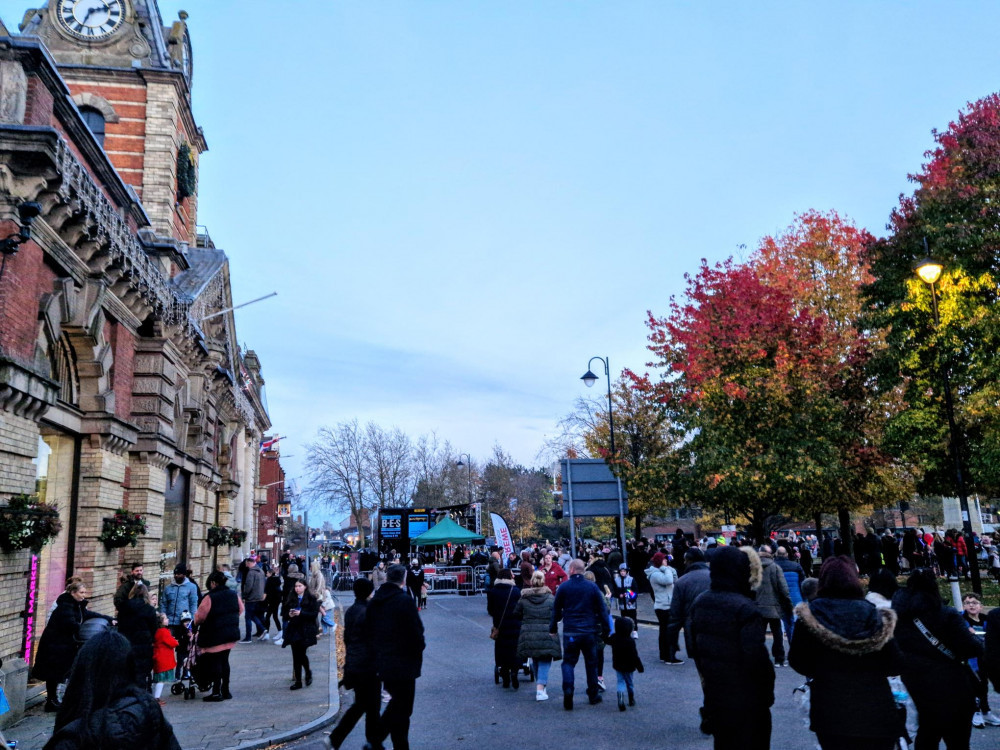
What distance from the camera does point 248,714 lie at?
992cm

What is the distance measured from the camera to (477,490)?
8506 centimetres

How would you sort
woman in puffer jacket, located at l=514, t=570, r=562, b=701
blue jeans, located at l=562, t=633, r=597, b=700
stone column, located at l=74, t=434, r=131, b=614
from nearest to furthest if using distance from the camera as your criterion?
blue jeans, located at l=562, t=633, r=597, b=700 < woman in puffer jacket, located at l=514, t=570, r=562, b=701 < stone column, located at l=74, t=434, r=131, b=614

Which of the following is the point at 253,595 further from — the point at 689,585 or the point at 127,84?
the point at 127,84

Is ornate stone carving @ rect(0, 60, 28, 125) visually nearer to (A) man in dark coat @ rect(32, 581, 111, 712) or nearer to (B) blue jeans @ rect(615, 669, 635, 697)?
(A) man in dark coat @ rect(32, 581, 111, 712)

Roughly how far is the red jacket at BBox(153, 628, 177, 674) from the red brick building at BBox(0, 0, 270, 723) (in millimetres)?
1503

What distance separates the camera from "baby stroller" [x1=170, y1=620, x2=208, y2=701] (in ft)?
35.9

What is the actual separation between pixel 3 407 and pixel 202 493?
14474 mm

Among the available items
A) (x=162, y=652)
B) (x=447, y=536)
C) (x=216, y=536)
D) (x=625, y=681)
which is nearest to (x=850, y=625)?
(x=625, y=681)

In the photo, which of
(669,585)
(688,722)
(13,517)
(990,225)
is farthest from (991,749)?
(990,225)

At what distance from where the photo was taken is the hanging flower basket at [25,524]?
10.0 m

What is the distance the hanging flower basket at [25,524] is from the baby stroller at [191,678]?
7.98ft

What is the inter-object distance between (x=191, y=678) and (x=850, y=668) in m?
9.92

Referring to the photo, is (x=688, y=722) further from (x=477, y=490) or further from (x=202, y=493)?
(x=477, y=490)

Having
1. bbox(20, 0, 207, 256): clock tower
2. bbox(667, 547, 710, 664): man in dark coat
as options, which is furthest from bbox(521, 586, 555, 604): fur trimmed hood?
bbox(20, 0, 207, 256): clock tower
